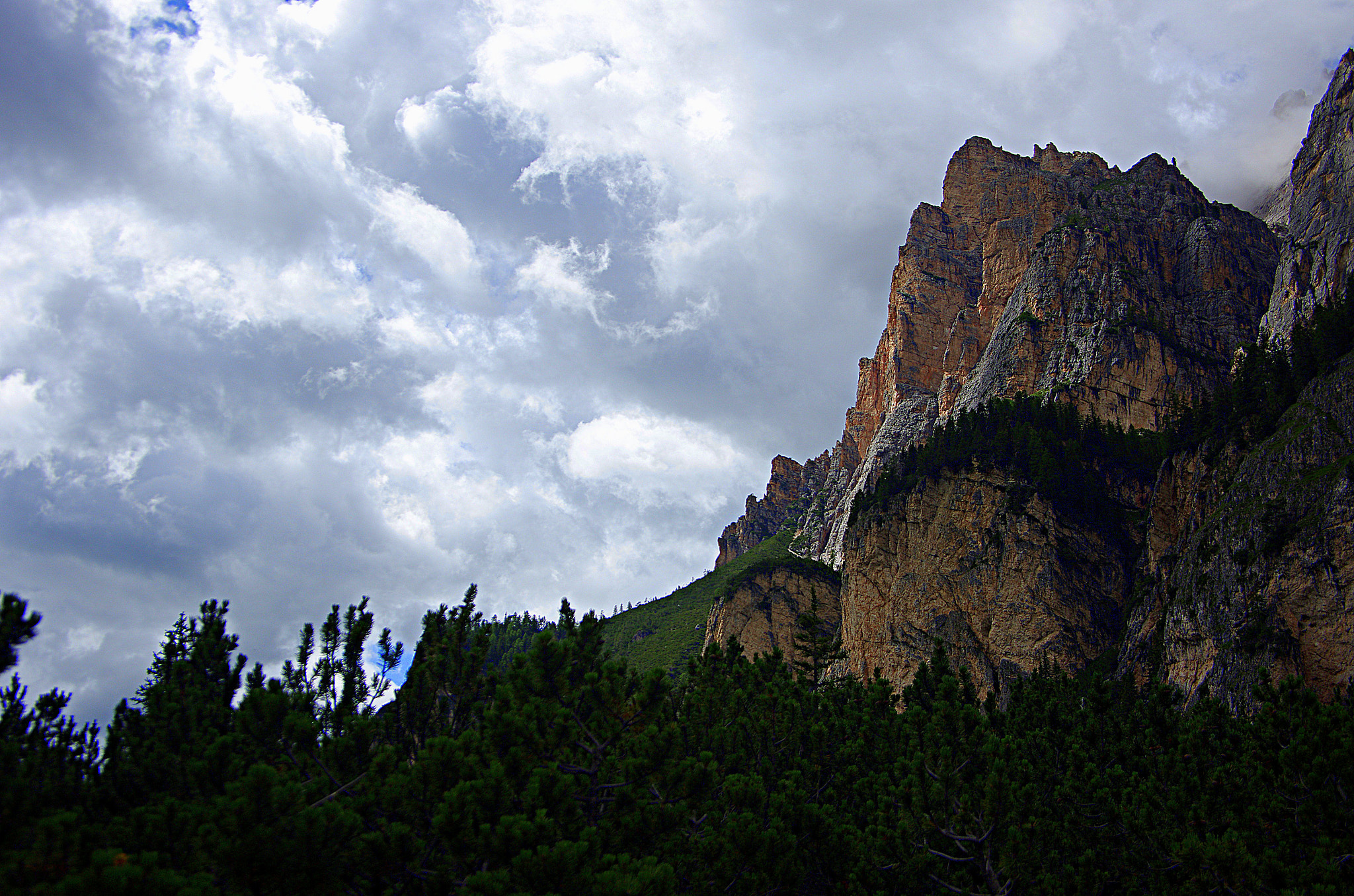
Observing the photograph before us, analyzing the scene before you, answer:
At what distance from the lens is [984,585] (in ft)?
262

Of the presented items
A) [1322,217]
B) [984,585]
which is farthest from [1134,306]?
[984,585]

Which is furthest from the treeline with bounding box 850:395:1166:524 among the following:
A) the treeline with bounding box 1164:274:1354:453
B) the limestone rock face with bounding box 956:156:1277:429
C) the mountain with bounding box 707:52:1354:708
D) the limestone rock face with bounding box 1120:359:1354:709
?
the limestone rock face with bounding box 1120:359:1354:709

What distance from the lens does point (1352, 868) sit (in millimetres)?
16391

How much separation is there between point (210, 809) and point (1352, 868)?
2465 cm

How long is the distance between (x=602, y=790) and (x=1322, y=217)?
134 meters

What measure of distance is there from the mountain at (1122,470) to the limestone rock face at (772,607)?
0.64 m

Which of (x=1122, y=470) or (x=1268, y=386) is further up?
(x=1268, y=386)

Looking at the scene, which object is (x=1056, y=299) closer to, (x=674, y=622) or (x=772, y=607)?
(x=772, y=607)

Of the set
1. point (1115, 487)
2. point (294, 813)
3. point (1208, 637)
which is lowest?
point (294, 813)

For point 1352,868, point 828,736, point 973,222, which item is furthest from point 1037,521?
point 973,222

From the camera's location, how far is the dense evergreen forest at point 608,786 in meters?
13.0

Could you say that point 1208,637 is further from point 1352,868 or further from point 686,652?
point 686,652

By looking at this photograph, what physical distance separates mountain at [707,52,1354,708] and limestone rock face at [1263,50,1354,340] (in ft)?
1.59

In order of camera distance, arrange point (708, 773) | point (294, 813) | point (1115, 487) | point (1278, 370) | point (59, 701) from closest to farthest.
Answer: point (294, 813) < point (59, 701) < point (708, 773) < point (1278, 370) < point (1115, 487)
